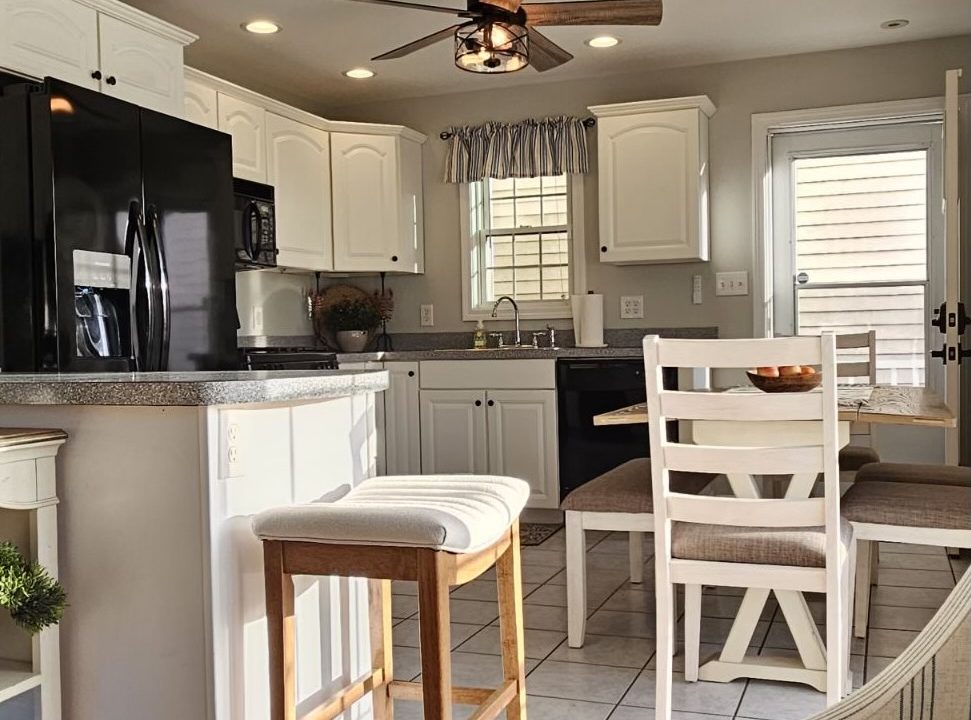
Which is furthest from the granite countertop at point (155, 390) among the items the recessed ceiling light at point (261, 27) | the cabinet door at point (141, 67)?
the recessed ceiling light at point (261, 27)

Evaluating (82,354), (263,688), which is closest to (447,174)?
(82,354)

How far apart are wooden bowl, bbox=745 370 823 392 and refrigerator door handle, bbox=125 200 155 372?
1.99 meters

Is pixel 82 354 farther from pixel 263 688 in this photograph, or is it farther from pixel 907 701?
pixel 907 701

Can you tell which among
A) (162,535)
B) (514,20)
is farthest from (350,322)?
(162,535)

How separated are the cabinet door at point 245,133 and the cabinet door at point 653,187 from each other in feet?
5.55

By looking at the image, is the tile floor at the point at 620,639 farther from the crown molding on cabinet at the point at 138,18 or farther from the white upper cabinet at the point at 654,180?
the crown molding on cabinet at the point at 138,18

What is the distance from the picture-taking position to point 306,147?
5.28 meters

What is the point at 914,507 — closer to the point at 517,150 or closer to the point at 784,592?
the point at 784,592

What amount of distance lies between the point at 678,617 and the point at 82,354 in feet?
6.88

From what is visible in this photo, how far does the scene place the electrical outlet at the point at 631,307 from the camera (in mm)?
5453

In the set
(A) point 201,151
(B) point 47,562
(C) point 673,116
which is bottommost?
(B) point 47,562

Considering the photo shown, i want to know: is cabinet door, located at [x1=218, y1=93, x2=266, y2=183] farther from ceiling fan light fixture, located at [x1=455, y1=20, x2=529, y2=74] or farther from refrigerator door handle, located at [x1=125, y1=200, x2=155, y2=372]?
ceiling fan light fixture, located at [x1=455, y1=20, x2=529, y2=74]

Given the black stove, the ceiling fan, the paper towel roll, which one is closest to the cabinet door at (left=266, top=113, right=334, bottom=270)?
the black stove

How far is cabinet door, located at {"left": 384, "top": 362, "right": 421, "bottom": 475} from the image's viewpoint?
5.25m
